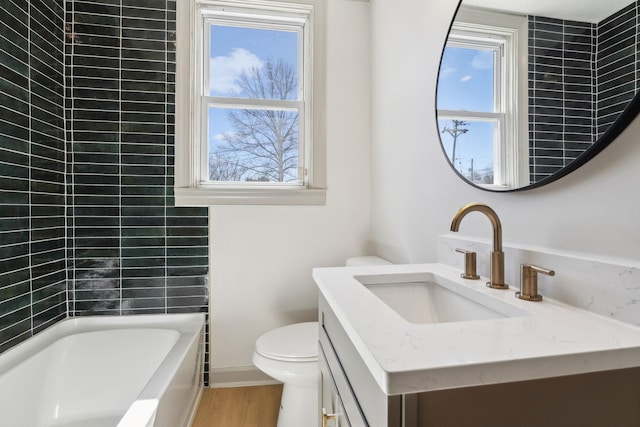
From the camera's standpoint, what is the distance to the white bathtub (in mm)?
1292

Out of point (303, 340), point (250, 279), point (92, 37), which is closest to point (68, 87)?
point (92, 37)

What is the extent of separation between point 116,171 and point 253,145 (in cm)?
80

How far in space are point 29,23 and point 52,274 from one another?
1.25 m

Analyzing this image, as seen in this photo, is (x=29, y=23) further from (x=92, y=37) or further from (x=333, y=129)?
(x=333, y=129)

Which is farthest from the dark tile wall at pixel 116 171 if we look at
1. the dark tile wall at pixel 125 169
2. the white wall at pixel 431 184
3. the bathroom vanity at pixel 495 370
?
the bathroom vanity at pixel 495 370

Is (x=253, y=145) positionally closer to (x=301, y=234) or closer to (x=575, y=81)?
(x=301, y=234)

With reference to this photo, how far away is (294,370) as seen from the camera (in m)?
1.32

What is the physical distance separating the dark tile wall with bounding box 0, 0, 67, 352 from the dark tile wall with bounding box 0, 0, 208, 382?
1 centimetres

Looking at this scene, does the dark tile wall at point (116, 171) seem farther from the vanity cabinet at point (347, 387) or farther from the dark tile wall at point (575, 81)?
the dark tile wall at point (575, 81)

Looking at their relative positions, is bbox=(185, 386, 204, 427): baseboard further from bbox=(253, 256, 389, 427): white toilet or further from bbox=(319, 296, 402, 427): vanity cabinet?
bbox=(319, 296, 402, 427): vanity cabinet

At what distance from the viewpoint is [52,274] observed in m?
1.66

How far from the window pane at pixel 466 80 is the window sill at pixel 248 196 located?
0.95m

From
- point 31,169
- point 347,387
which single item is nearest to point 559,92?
point 347,387

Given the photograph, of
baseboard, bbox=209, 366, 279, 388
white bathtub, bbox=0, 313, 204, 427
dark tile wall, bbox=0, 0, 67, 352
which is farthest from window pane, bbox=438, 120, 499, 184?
dark tile wall, bbox=0, 0, 67, 352
